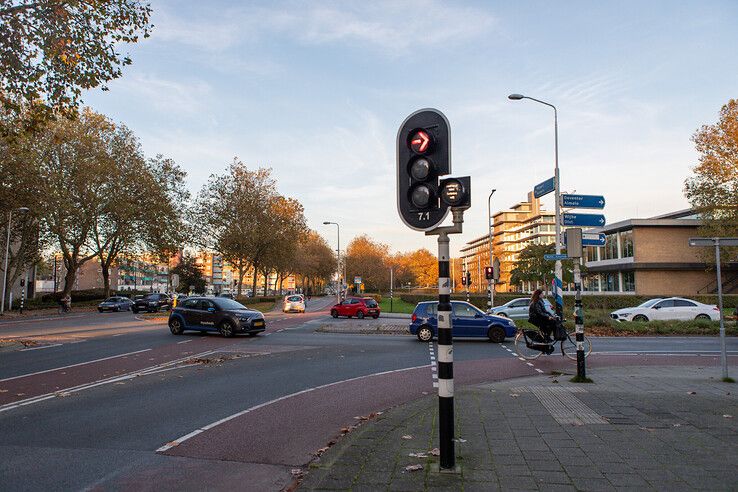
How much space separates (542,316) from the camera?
1254cm

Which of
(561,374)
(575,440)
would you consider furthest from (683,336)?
(575,440)

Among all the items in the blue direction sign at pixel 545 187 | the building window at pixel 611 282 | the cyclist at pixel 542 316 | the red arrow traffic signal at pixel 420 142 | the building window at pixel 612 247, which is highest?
the building window at pixel 612 247

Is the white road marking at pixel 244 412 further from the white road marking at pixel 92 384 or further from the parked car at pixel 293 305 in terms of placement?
the parked car at pixel 293 305

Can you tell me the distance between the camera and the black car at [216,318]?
65.4 ft

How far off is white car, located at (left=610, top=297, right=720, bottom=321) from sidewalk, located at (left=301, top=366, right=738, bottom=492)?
18431mm

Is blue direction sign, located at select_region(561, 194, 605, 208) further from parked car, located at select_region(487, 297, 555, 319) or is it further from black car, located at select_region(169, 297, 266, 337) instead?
parked car, located at select_region(487, 297, 555, 319)

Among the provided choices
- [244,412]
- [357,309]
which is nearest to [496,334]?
[244,412]

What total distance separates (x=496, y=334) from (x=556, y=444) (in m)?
12.9

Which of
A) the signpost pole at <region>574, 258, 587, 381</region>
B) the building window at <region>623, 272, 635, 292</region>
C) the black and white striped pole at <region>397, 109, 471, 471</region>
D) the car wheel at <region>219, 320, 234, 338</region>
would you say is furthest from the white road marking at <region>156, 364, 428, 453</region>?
the building window at <region>623, 272, 635, 292</region>

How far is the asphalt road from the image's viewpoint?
4938mm

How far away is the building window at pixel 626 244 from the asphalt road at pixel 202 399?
37765 mm

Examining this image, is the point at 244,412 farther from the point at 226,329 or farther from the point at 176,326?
the point at 176,326

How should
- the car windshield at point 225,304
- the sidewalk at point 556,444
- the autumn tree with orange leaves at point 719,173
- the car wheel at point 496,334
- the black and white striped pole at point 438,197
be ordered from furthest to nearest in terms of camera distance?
1. the autumn tree with orange leaves at point 719,173
2. the car windshield at point 225,304
3. the car wheel at point 496,334
4. the black and white striped pole at point 438,197
5. the sidewalk at point 556,444

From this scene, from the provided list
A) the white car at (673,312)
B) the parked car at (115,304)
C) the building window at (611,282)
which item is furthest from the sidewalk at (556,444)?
the building window at (611,282)
